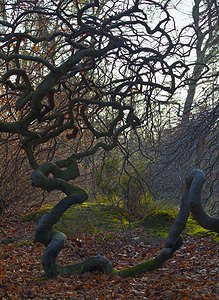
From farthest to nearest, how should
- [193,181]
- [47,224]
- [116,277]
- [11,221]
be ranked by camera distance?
[11,221] < [116,277] < [47,224] < [193,181]

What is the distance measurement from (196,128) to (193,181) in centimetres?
328

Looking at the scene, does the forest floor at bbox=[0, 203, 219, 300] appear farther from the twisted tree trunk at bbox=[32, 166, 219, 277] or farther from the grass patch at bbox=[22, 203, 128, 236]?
the grass patch at bbox=[22, 203, 128, 236]

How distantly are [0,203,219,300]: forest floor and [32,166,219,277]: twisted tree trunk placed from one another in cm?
12

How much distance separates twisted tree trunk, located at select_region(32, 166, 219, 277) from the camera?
5.60m

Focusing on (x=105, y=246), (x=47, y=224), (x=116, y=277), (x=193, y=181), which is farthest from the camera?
(x=105, y=246)

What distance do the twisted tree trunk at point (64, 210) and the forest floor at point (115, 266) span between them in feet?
0.40

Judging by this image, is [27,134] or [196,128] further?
[196,128]

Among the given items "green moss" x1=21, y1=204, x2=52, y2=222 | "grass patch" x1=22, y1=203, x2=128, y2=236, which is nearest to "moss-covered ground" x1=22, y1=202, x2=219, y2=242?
"grass patch" x1=22, y1=203, x2=128, y2=236

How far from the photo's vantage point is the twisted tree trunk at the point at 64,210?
5602 millimetres

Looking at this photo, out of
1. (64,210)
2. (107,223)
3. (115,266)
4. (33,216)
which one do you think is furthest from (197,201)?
(33,216)

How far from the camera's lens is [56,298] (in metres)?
5.69

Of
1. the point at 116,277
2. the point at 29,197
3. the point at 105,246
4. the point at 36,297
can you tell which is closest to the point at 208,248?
the point at 105,246

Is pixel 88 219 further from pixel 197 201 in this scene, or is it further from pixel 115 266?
pixel 197 201

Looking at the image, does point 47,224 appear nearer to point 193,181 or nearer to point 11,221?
point 193,181
